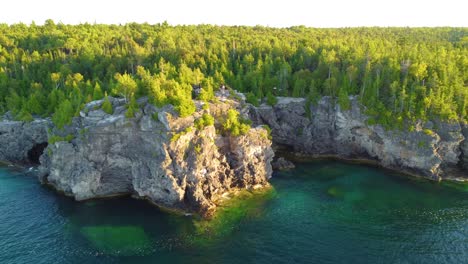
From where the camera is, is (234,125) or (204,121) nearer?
(204,121)

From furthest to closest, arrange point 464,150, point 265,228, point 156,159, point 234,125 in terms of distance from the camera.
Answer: point 464,150
point 234,125
point 156,159
point 265,228

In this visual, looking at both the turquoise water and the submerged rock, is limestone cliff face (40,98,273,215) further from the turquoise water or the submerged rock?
the submerged rock

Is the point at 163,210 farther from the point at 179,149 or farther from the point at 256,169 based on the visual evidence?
the point at 256,169

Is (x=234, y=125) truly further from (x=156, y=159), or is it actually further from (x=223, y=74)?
(x=223, y=74)

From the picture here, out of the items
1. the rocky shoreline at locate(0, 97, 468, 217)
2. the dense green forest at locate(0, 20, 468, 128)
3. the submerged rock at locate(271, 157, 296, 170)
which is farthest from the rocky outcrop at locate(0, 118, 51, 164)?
the submerged rock at locate(271, 157, 296, 170)

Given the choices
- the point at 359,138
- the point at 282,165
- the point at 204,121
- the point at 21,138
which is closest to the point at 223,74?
the point at 282,165

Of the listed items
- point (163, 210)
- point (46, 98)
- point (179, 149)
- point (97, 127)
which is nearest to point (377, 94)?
point (179, 149)
